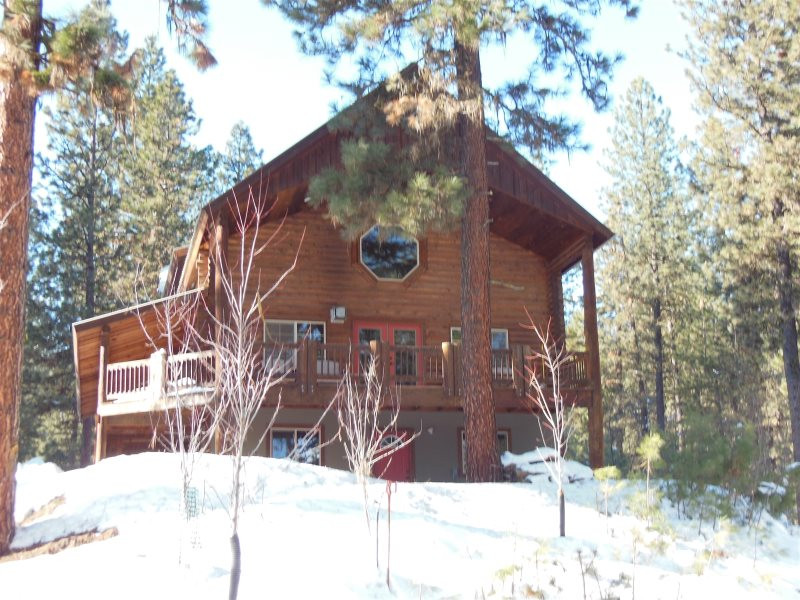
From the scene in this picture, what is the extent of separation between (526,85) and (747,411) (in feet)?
48.8

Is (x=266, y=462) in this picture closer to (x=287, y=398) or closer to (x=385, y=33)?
(x=287, y=398)

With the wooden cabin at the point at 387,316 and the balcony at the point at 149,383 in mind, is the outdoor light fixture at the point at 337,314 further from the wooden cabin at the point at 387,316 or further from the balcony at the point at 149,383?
the balcony at the point at 149,383

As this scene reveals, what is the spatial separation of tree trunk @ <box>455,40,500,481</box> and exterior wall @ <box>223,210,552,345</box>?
13.8ft

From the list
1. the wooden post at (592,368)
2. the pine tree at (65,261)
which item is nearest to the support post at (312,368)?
the wooden post at (592,368)

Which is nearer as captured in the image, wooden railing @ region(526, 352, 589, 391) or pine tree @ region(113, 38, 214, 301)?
wooden railing @ region(526, 352, 589, 391)

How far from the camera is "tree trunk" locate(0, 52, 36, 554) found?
10203mm

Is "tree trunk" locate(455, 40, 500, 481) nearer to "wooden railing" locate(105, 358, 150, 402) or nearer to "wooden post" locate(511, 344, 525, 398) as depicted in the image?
"wooden post" locate(511, 344, 525, 398)

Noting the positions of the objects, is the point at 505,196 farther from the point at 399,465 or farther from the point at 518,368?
the point at 399,465

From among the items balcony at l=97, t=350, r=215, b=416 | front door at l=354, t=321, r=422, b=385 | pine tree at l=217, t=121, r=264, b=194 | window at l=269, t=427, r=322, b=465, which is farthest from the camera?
pine tree at l=217, t=121, r=264, b=194

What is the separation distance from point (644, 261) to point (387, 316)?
14944 millimetres

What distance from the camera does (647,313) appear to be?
30297 millimetres

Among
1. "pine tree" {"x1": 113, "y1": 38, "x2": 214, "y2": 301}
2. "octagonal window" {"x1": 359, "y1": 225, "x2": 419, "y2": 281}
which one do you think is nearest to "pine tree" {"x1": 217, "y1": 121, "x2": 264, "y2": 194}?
"pine tree" {"x1": 113, "y1": 38, "x2": 214, "y2": 301}

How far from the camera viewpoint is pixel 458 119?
15211 mm

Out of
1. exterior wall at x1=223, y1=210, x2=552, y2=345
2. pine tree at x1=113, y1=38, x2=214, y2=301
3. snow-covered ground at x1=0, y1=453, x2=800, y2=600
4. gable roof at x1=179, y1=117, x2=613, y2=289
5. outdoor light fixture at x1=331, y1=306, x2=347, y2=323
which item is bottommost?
snow-covered ground at x1=0, y1=453, x2=800, y2=600
